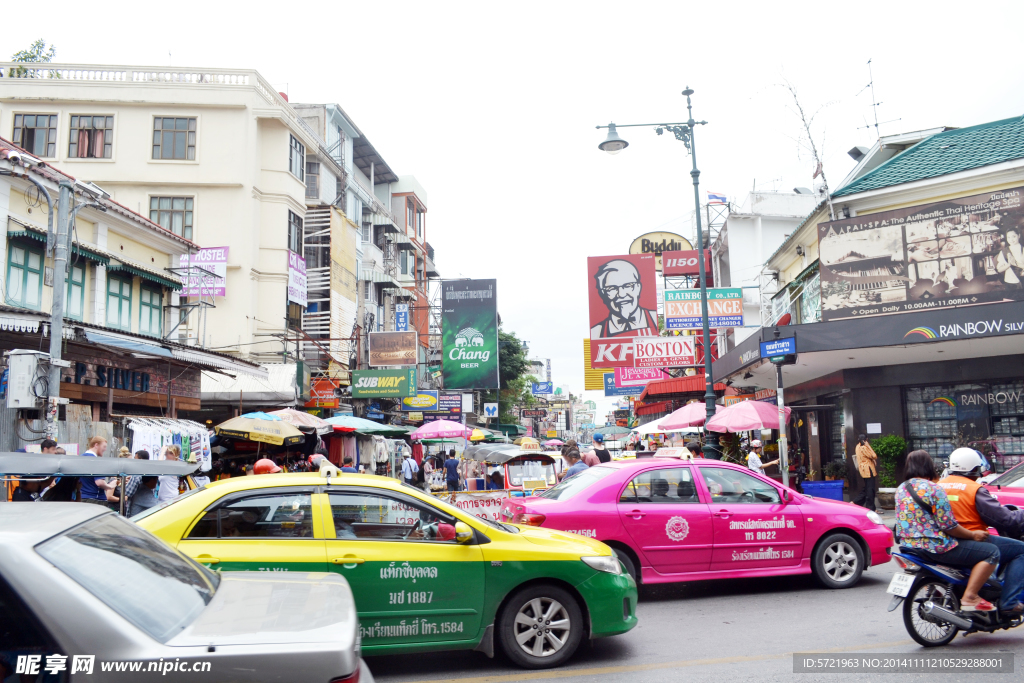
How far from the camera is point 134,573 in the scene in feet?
11.2

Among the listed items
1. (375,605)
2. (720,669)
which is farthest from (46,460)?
(720,669)

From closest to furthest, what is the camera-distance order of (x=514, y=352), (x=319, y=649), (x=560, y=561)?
1. (x=319, y=649)
2. (x=560, y=561)
3. (x=514, y=352)

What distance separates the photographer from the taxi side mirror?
585 cm

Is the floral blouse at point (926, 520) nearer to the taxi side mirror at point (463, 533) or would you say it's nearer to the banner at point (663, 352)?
the taxi side mirror at point (463, 533)

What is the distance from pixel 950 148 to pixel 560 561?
829 inches

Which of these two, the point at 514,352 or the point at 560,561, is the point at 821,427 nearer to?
the point at 560,561

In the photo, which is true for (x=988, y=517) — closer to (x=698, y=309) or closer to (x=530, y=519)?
(x=530, y=519)

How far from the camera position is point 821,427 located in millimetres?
23125

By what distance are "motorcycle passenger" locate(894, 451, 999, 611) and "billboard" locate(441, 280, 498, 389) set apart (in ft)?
95.9

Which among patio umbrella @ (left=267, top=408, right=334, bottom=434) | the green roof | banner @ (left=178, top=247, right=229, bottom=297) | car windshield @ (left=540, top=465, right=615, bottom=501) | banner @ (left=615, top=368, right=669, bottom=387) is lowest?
car windshield @ (left=540, top=465, right=615, bottom=501)

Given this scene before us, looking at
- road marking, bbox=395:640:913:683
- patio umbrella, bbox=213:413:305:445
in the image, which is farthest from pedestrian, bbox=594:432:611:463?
road marking, bbox=395:640:913:683

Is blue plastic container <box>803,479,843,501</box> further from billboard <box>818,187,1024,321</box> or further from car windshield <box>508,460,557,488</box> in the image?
car windshield <box>508,460,557,488</box>

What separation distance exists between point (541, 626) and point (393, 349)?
2880 cm

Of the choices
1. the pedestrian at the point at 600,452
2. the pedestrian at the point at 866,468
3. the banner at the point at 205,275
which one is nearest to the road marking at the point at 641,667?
the pedestrian at the point at 600,452
